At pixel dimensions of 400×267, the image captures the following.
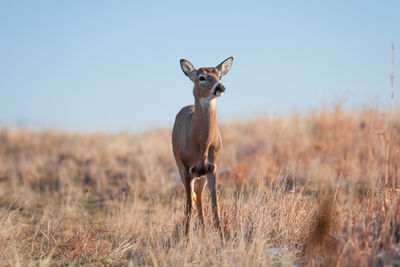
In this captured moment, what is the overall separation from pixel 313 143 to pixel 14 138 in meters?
12.4

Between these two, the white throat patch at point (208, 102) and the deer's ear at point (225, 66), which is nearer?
the white throat patch at point (208, 102)

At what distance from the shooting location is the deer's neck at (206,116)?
5746mm

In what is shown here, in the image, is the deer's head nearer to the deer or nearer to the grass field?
the deer

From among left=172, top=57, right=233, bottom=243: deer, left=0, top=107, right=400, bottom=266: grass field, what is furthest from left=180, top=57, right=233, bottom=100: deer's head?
left=0, top=107, right=400, bottom=266: grass field

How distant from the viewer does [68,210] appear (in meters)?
8.83

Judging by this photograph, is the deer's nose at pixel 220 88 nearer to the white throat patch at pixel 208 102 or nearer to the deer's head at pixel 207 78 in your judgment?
the deer's head at pixel 207 78

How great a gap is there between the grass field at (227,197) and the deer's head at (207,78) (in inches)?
48.9

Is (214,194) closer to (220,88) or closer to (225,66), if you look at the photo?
(220,88)

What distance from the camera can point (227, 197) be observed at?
776cm

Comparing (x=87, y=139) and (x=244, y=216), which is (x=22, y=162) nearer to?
(x=87, y=139)

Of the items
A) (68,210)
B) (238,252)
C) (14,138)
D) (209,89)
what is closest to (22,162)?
(14,138)

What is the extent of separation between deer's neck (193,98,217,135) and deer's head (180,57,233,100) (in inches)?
3.2

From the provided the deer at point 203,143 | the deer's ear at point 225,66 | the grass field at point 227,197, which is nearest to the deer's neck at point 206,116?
the deer at point 203,143

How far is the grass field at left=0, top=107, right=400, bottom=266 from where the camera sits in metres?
4.54
